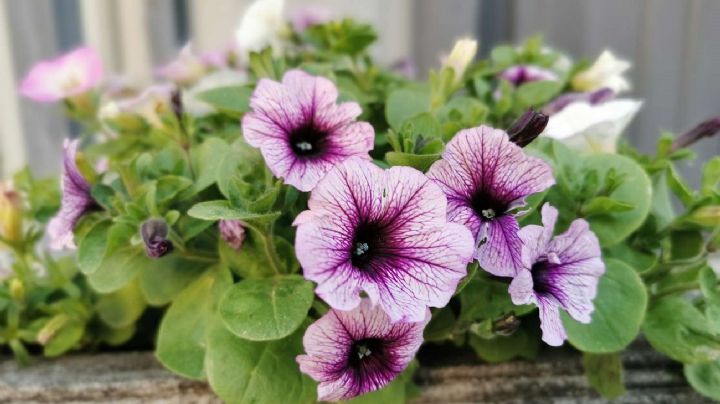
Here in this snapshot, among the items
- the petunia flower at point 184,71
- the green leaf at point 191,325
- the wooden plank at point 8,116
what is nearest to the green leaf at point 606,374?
the green leaf at point 191,325

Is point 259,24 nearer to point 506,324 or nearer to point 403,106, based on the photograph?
point 403,106

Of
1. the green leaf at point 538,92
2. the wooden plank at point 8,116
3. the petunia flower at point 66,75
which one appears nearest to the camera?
the green leaf at point 538,92

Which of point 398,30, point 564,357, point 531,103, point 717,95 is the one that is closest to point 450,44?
point 398,30

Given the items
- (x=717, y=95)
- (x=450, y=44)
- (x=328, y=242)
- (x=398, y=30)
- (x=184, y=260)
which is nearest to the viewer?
(x=328, y=242)

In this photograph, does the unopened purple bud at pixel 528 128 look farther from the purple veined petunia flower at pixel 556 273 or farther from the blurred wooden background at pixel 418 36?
the blurred wooden background at pixel 418 36

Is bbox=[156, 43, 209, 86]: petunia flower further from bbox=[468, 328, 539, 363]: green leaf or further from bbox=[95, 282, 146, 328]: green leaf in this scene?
bbox=[468, 328, 539, 363]: green leaf

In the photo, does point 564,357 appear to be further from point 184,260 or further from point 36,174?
point 36,174

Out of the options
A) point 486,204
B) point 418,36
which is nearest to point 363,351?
point 486,204
